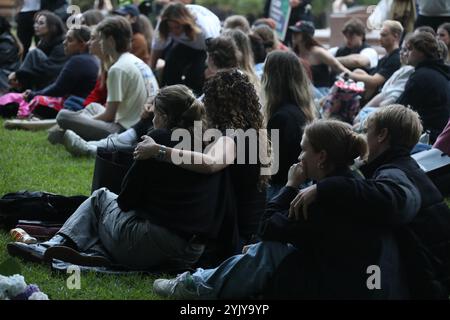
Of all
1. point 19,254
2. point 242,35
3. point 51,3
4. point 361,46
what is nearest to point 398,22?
point 361,46

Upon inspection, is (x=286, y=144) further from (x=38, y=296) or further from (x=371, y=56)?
(x=371, y=56)

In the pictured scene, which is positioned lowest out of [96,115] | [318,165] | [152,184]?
[96,115]

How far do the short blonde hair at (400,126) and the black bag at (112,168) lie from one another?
6.67 ft

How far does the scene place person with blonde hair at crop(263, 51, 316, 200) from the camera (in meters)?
6.15

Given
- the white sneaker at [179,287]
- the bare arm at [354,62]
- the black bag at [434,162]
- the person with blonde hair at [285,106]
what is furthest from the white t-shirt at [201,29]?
Result: the white sneaker at [179,287]

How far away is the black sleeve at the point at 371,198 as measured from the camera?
4141 mm

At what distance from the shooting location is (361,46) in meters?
10.7

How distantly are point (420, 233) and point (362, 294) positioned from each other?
43 cm

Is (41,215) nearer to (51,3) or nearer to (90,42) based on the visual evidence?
(90,42)

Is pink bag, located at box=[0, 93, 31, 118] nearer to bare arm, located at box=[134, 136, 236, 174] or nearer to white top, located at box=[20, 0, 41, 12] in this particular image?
white top, located at box=[20, 0, 41, 12]

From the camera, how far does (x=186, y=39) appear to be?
10188 mm

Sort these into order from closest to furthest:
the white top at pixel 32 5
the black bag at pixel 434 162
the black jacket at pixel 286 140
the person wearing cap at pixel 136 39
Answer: the black jacket at pixel 286 140, the black bag at pixel 434 162, the person wearing cap at pixel 136 39, the white top at pixel 32 5

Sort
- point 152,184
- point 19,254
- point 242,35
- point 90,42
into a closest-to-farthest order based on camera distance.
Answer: point 152,184 < point 19,254 < point 242,35 < point 90,42

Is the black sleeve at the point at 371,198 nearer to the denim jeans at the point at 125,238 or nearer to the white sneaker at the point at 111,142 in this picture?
the denim jeans at the point at 125,238
